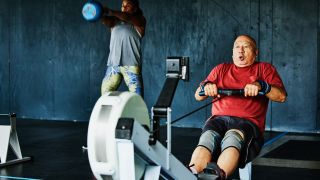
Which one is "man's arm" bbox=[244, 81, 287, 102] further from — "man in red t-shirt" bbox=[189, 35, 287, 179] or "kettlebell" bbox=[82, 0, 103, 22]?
"kettlebell" bbox=[82, 0, 103, 22]

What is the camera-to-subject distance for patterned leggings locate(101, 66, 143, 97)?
4.47m

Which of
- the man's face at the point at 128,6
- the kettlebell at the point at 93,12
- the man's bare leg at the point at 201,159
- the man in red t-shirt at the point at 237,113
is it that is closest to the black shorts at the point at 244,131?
the man in red t-shirt at the point at 237,113

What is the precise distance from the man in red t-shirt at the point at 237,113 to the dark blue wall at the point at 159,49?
330cm

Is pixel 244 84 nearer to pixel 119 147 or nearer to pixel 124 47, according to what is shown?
pixel 119 147

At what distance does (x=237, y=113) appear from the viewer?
2840 mm

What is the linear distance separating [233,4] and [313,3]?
3.11ft

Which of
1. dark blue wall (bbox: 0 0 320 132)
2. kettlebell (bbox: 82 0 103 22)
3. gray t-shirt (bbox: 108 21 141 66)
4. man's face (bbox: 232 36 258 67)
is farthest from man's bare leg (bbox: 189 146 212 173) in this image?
dark blue wall (bbox: 0 0 320 132)

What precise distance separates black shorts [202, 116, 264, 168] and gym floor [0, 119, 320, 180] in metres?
1.01

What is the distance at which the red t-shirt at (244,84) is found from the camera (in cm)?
283

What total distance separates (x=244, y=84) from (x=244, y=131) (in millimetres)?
351

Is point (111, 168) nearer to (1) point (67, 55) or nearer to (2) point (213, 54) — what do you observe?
(2) point (213, 54)

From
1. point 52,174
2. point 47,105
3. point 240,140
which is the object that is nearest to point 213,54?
point 47,105

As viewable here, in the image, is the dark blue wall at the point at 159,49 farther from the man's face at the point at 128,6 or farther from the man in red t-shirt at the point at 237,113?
the man in red t-shirt at the point at 237,113

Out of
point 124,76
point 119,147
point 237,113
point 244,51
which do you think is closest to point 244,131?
point 237,113
